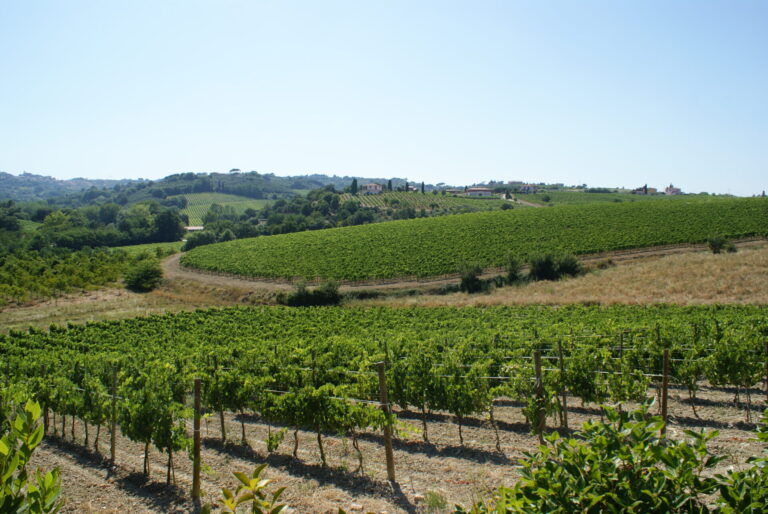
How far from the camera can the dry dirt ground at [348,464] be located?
26.6 ft

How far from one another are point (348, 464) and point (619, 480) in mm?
7384

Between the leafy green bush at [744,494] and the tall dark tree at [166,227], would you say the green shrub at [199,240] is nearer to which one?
the tall dark tree at [166,227]

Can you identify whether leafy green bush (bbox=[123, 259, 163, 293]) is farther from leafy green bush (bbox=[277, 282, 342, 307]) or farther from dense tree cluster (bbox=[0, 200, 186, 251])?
dense tree cluster (bbox=[0, 200, 186, 251])

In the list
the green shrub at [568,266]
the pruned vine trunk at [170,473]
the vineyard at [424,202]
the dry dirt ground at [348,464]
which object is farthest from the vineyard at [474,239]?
the pruned vine trunk at [170,473]

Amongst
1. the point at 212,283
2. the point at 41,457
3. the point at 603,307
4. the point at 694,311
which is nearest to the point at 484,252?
the point at 603,307

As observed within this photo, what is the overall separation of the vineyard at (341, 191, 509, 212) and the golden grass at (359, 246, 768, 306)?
2561 inches

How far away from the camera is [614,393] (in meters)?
11.1

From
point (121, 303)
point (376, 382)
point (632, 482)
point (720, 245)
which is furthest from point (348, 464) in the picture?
point (720, 245)

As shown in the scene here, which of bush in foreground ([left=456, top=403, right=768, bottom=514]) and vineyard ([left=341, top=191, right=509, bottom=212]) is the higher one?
vineyard ([left=341, top=191, right=509, bottom=212])

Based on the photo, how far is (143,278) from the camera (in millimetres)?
58281

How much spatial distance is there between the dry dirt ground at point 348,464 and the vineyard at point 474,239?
3942 centimetres

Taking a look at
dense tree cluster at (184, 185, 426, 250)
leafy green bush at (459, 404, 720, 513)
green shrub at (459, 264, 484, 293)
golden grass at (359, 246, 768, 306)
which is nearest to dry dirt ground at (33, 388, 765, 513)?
leafy green bush at (459, 404, 720, 513)

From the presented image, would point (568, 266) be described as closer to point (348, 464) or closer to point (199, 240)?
point (348, 464)

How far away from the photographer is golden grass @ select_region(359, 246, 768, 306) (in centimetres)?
3575
